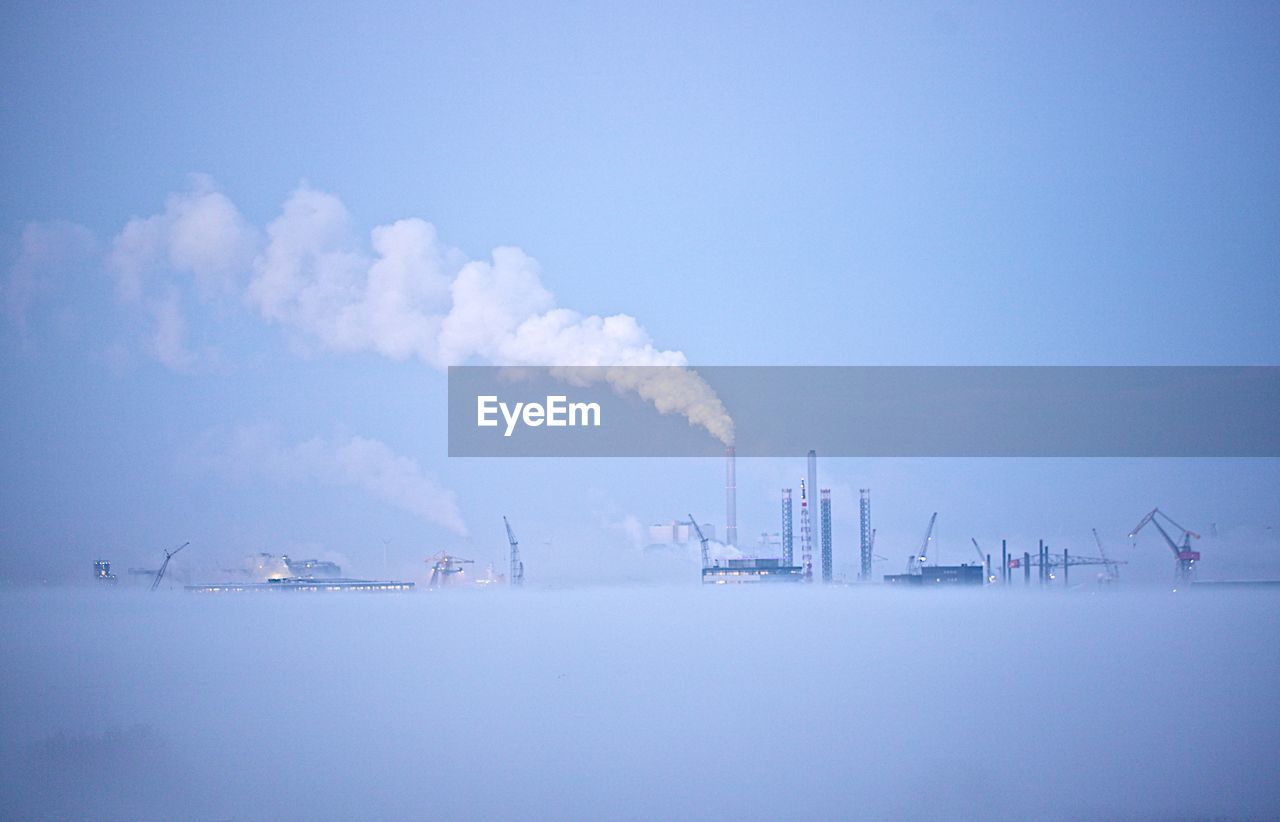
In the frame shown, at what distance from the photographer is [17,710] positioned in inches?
1913

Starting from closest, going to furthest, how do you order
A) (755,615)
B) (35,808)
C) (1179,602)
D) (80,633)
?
(35,808) → (80,633) → (755,615) → (1179,602)

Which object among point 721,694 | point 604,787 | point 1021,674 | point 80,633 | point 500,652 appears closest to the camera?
point 604,787

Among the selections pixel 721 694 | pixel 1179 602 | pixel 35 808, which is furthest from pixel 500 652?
pixel 1179 602

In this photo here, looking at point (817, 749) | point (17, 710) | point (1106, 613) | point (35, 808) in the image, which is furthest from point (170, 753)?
point (1106, 613)

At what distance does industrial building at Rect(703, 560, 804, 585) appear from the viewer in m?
132

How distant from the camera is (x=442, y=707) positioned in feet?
168

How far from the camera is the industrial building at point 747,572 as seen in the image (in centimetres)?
13162

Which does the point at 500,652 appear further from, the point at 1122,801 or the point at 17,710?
the point at 1122,801

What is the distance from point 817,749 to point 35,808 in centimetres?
2667

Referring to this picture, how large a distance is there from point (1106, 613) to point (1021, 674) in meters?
71.1

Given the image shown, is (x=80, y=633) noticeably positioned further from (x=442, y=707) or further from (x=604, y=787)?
(x=604, y=787)

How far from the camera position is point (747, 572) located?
438 ft

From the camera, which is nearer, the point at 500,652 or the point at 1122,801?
the point at 1122,801

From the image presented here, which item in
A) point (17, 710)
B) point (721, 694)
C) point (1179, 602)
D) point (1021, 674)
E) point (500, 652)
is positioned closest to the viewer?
point (17, 710)
